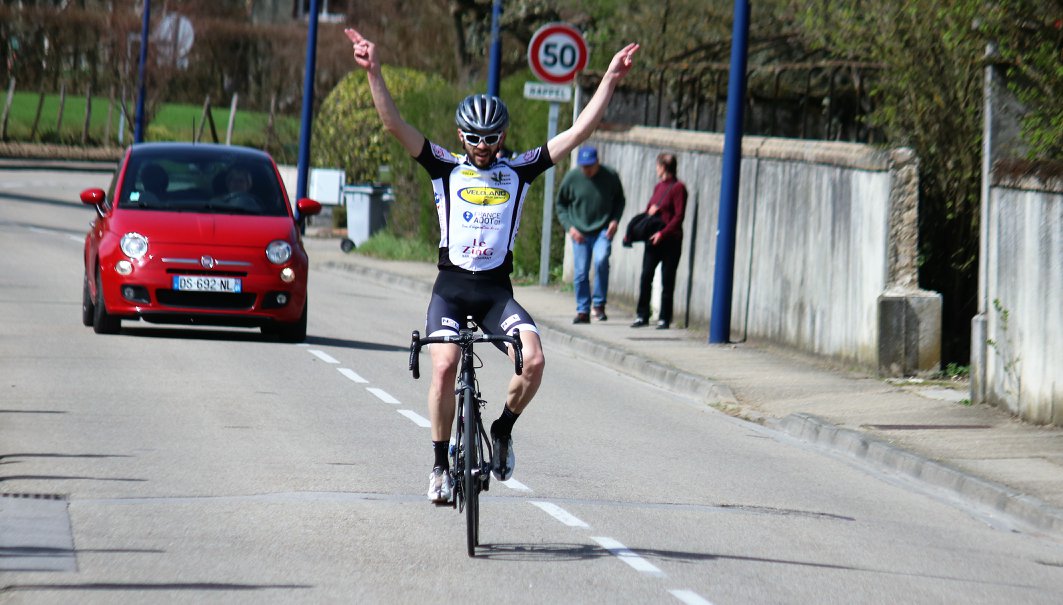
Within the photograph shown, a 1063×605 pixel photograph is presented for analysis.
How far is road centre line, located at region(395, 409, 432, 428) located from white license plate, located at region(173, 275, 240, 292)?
11.9 ft

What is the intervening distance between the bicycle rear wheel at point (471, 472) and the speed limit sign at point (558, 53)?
559 inches

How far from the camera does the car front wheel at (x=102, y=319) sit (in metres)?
15.6

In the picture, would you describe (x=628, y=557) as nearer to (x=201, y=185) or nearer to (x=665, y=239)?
(x=201, y=185)

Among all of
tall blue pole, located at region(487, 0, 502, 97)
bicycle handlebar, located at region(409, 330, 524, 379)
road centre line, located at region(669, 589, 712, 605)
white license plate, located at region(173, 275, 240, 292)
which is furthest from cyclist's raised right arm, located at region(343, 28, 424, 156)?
tall blue pole, located at region(487, 0, 502, 97)

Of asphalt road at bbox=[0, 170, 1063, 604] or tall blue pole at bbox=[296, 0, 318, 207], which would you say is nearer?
asphalt road at bbox=[0, 170, 1063, 604]

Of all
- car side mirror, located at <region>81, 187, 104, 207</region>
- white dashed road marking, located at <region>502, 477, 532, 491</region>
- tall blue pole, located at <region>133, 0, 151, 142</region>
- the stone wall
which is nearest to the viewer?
white dashed road marking, located at <region>502, 477, 532, 491</region>

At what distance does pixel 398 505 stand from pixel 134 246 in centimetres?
733

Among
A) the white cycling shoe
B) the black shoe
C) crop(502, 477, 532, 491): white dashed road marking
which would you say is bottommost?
crop(502, 477, 532, 491): white dashed road marking

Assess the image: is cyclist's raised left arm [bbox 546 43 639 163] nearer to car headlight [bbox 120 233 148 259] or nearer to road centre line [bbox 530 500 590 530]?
road centre line [bbox 530 500 590 530]

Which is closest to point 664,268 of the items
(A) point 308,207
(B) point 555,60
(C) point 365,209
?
(B) point 555,60

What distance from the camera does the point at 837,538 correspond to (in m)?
8.73

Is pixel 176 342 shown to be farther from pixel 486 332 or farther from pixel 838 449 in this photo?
pixel 486 332

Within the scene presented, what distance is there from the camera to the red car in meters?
A: 15.3

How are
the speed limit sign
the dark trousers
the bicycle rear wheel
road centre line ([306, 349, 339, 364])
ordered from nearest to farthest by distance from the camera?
the bicycle rear wheel
road centre line ([306, 349, 339, 364])
the dark trousers
the speed limit sign
